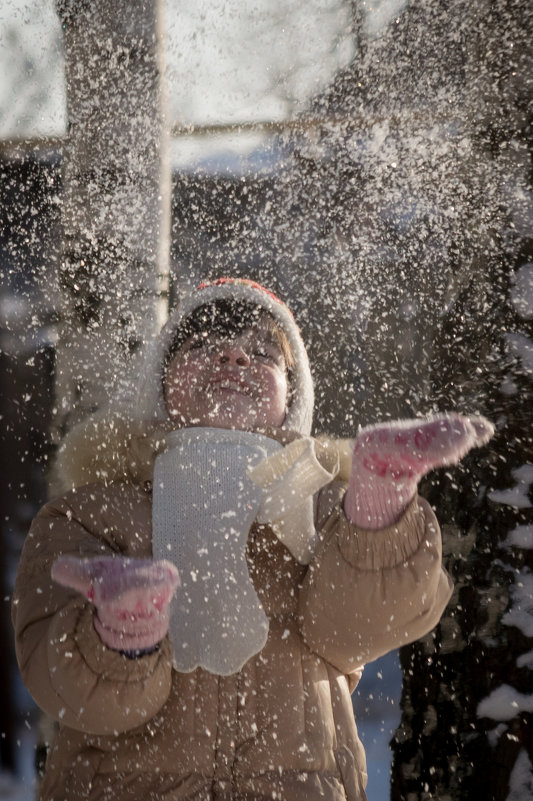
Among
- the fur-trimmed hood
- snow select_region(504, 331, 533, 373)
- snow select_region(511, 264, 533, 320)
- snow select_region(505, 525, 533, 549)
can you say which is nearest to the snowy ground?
snow select_region(505, 525, 533, 549)

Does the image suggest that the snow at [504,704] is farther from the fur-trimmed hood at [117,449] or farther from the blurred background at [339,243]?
the fur-trimmed hood at [117,449]

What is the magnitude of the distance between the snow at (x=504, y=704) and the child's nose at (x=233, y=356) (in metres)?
1.26

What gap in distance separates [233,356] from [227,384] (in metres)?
0.07

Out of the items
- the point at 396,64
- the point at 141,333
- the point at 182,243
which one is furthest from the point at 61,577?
the point at 396,64

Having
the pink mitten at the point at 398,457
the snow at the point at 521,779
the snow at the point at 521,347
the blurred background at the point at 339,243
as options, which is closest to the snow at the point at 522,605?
the blurred background at the point at 339,243

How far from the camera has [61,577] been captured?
1.04 meters

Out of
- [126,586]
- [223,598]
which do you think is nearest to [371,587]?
[223,598]

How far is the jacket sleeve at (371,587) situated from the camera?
1261mm

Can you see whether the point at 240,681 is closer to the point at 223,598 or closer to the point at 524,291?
the point at 223,598

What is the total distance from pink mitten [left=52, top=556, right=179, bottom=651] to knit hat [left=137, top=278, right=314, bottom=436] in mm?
796

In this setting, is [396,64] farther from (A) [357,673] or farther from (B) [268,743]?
(B) [268,743]

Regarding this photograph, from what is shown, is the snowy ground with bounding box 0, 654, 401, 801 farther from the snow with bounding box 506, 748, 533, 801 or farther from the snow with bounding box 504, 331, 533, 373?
the snow with bounding box 504, 331, 533, 373

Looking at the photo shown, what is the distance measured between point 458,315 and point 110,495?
1303 millimetres

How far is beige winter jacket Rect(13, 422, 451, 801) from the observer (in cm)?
123
